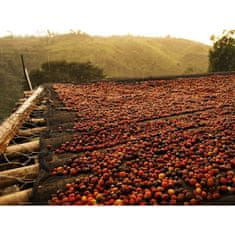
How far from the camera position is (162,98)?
5574 mm

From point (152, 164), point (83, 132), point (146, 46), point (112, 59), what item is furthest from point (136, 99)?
point (146, 46)

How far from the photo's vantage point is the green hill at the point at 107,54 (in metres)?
23.3

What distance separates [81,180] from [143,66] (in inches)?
970

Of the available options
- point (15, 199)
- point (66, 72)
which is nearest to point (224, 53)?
point (66, 72)

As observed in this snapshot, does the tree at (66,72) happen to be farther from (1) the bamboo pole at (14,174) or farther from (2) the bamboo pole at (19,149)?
(1) the bamboo pole at (14,174)

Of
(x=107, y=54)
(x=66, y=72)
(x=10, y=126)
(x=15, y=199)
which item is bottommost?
(x=66, y=72)

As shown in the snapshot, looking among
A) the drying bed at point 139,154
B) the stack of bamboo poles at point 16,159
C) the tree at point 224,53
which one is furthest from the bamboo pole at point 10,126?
the tree at point 224,53

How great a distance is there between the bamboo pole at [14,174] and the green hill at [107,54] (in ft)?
62.2

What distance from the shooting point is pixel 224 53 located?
52.3ft

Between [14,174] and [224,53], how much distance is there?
1698cm

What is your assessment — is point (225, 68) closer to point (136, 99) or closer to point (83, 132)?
point (136, 99)

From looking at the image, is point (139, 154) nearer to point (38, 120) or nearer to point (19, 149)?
A: point (19, 149)

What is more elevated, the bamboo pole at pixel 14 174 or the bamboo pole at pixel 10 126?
the bamboo pole at pixel 10 126

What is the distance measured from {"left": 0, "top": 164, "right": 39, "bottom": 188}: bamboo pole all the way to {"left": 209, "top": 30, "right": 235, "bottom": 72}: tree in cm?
1648
